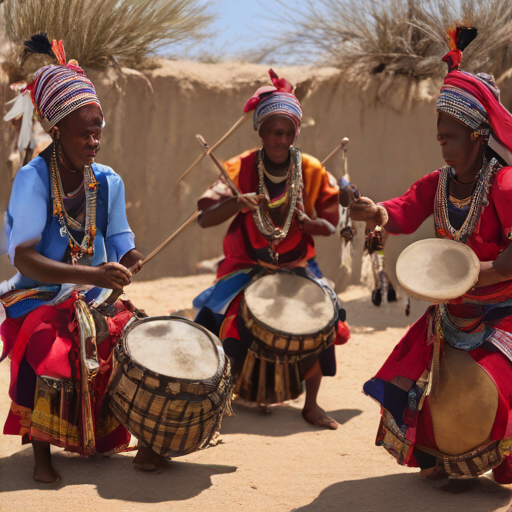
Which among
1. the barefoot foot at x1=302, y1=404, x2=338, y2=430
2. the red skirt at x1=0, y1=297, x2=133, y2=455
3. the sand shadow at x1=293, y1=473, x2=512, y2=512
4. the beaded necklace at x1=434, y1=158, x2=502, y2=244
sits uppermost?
the beaded necklace at x1=434, y1=158, x2=502, y2=244

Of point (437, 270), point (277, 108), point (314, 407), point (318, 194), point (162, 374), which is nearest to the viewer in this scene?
point (437, 270)

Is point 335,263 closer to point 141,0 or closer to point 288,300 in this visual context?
point 141,0

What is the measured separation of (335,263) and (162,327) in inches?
230

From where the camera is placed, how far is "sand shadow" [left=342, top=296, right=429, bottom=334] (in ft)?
26.8

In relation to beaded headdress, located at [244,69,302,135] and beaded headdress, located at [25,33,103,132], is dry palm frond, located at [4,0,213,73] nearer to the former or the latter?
beaded headdress, located at [244,69,302,135]

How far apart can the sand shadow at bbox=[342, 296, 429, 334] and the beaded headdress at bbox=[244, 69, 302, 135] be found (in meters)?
3.53

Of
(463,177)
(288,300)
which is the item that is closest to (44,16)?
(288,300)

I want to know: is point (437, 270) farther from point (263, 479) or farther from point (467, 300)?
point (263, 479)

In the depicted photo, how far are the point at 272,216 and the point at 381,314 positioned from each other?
144 inches

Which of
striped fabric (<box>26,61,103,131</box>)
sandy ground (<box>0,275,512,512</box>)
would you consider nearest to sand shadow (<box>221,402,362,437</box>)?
sandy ground (<box>0,275,512,512</box>)

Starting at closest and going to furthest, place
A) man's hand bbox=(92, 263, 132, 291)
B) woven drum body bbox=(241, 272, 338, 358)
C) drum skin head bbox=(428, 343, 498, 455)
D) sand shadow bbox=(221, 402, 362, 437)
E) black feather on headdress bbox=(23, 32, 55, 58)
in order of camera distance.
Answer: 1. drum skin head bbox=(428, 343, 498, 455)
2. man's hand bbox=(92, 263, 132, 291)
3. black feather on headdress bbox=(23, 32, 55, 58)
4. woven drum body bbox=(241, 272, 338, 358)
5. sand shadow bbox=(221, 402, 362, 437)

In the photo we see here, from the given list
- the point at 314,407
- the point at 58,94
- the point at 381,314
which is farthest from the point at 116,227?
the point at 381,314

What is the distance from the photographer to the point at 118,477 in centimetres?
389

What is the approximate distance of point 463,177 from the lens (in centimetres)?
367
